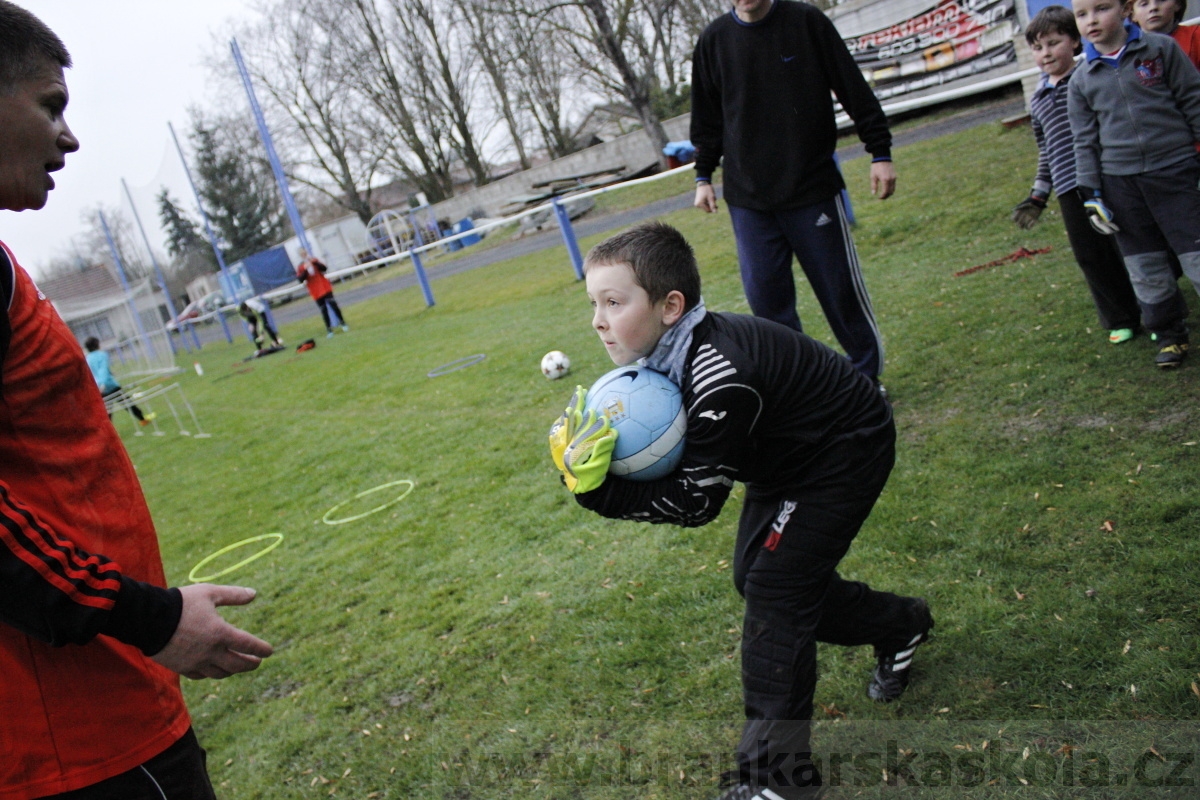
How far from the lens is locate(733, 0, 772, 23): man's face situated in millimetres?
4762

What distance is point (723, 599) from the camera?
374 cm

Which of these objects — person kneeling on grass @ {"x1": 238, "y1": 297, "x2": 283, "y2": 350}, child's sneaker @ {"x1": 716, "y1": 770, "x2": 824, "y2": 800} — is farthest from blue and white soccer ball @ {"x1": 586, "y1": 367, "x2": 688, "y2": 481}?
person kneeling on grass @ {"x1": 238, "y1": 297, "x2": 283, "y2": 350}

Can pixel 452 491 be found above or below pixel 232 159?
below

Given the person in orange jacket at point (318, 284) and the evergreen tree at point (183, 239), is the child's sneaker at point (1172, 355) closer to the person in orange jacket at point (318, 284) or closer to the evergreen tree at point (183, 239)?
the person in orange jacket at point (318, 284)

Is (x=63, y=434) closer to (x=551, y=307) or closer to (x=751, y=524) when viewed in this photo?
(x=751, y=524)

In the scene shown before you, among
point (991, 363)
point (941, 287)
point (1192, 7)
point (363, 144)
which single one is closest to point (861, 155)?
point (1192, 7)

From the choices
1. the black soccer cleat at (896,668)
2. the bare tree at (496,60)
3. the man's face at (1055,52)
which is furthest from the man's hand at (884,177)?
the bare tree at (496,60)

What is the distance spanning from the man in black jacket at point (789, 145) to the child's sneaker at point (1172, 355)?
1.47m

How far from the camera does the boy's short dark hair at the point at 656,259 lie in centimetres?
246

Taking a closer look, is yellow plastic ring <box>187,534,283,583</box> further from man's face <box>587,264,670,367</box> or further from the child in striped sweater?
the child in striped sweater

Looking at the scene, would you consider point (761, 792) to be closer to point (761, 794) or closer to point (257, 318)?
point (761, 794)

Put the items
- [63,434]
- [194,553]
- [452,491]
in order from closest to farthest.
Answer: [63,434] → [452,491] → [194,553]

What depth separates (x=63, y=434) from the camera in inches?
72.5

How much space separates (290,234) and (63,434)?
5802cm
